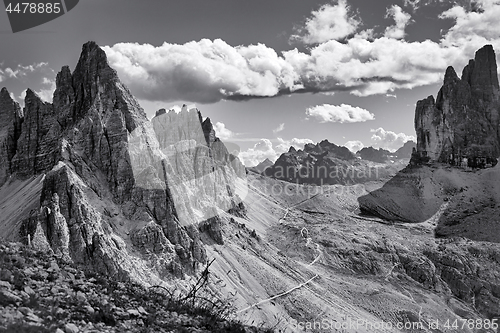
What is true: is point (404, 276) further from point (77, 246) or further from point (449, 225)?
point (77, 246)

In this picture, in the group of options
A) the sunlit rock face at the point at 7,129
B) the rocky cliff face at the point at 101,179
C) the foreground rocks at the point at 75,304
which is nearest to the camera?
the foreground rocks at the point at 75,304

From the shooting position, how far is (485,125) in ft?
606

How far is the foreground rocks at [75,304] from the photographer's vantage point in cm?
1062

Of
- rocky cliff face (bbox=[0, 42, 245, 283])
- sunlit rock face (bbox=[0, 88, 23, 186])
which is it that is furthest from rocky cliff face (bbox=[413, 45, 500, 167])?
sunlit rock face (bbox=[0, 88, 23, 186])

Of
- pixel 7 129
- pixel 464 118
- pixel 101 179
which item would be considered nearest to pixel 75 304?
pixel 101 179

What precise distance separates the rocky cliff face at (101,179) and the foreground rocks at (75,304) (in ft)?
92.3

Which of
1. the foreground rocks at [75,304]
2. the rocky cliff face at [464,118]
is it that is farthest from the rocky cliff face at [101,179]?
the rocky cliff face at [464,118]

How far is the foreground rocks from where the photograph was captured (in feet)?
34.8

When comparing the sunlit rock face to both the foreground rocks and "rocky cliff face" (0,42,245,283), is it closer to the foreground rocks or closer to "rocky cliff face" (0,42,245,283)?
"rocky cliff face" (0,42,245,283)

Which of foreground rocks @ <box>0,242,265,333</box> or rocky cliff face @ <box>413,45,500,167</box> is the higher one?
rocky cliff face @ <box>413,45,500,167</box>

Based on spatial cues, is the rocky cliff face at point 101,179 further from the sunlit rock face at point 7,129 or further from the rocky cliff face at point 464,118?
the rocky cliff face at point 464,118

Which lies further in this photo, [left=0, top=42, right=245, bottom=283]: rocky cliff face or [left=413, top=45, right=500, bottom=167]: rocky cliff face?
[left=413, top=45, right=500, bottom=167]: rocky cliff face

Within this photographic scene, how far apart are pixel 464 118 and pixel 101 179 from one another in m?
176

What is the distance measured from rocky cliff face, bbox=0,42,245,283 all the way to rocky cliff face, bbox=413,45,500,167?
140610 millimetres
